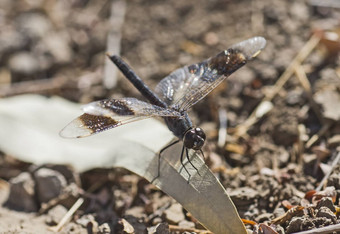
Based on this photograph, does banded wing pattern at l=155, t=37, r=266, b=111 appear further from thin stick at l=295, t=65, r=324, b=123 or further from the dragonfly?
thin stick at l=295, t=65, r=324, b=123

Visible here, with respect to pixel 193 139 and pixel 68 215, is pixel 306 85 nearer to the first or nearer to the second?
pixel 193 139

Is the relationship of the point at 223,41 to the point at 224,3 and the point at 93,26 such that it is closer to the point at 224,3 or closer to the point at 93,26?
the point at 224,3

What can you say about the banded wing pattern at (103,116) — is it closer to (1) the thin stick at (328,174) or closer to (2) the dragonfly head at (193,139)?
(2) the dragonfly head at (193,139)

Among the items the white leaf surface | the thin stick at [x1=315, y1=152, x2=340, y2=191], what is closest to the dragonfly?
the white leaf surface

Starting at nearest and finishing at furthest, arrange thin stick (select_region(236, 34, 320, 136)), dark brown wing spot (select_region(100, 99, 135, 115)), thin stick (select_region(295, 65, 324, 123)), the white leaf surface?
1. the white leaf surface
2. dark brown wing spot (select_region(100, 99, 135, 115))
3. thin stick (select_region(295, 65, 324, 123))
4. thin stick (select_region(236, 34, 320, 136))

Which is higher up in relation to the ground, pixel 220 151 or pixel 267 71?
pixel 267 71

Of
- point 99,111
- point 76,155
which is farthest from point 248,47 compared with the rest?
point 76,155

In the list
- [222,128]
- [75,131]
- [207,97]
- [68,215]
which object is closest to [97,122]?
[75,131]
